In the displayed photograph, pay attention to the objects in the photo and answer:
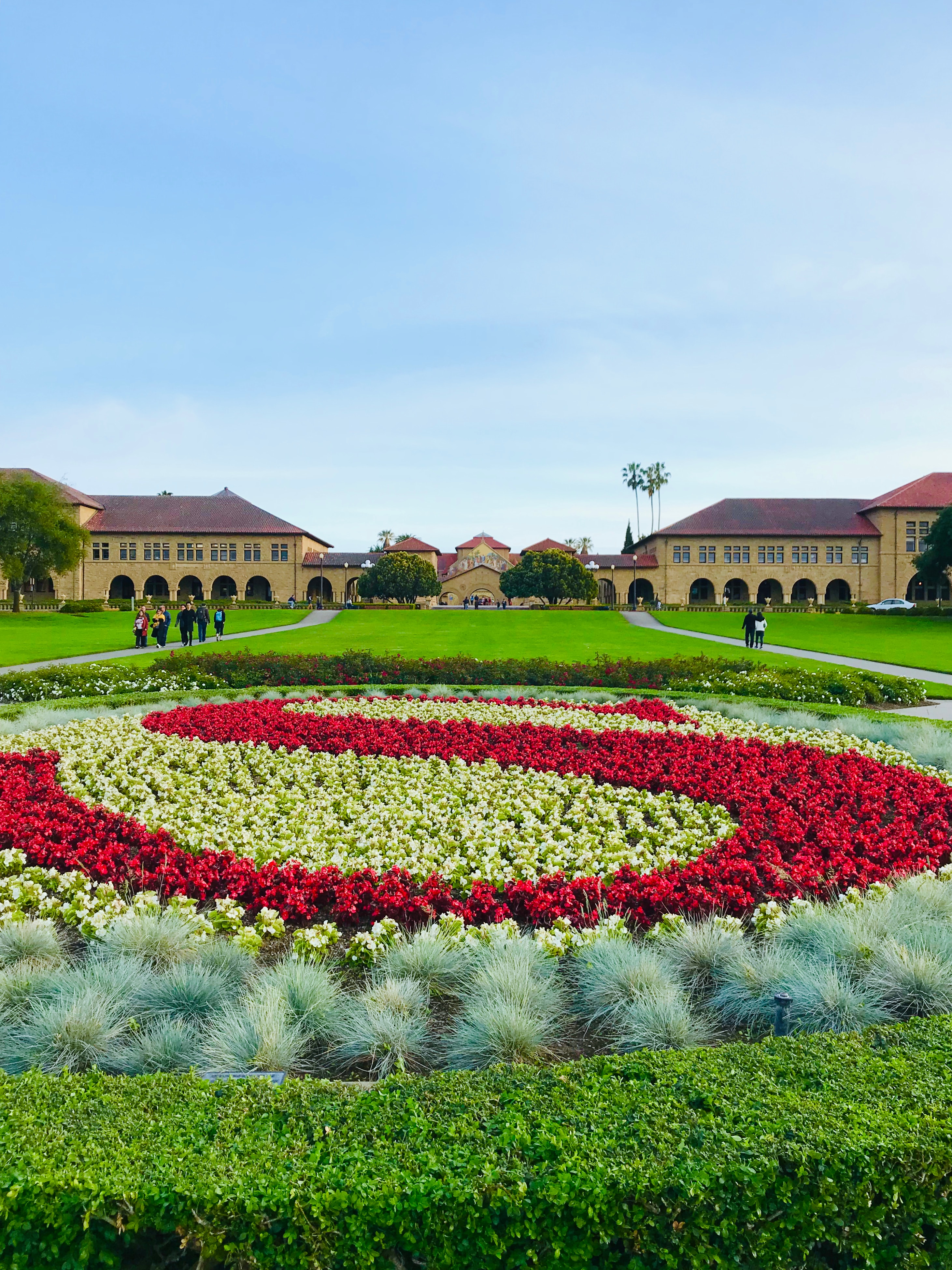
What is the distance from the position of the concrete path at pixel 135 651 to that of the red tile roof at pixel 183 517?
2810 centimetres

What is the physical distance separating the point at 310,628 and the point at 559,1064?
3781 cm

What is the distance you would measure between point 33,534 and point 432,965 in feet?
188

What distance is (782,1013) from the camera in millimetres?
3471

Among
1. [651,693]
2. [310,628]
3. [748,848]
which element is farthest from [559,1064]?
[310,628]

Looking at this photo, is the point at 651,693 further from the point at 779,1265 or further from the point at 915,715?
the point at 779,1265

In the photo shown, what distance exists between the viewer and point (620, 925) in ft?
15.3

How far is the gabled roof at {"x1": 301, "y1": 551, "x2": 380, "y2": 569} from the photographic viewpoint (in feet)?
245

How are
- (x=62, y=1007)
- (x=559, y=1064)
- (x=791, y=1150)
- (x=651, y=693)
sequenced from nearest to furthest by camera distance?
(x=791, y=1150), (x=559, y=1064), (x=62, y=1007), (x=651, y=693)

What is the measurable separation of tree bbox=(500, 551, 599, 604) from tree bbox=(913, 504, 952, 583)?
85.6 ft

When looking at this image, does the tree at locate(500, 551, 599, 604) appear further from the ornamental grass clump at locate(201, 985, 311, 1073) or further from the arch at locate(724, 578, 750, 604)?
the ornamental grass clump at locate(201, 985, 311, 1073)

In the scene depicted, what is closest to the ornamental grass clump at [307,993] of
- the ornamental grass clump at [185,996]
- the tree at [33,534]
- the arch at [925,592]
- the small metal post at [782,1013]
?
the ornamental grass clump at [185,996]

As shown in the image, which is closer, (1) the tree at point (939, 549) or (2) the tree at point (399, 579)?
(1) the tree at point (939, 549)

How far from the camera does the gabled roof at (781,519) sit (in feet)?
241

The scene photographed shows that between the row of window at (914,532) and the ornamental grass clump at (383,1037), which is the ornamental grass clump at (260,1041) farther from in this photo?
the row of window at (914,532)
